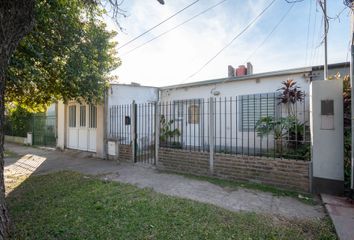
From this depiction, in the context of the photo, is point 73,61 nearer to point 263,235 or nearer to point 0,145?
point 0,145

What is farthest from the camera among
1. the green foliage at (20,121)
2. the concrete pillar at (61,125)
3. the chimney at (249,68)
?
the green foliage at (20,121)

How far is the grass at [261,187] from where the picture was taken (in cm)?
433

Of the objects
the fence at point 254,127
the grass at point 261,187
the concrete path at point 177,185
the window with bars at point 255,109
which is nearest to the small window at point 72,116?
the concrete path at point 177,185

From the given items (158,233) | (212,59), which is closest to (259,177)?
(158,233)

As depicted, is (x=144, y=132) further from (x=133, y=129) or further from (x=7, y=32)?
(x=7, y=32)

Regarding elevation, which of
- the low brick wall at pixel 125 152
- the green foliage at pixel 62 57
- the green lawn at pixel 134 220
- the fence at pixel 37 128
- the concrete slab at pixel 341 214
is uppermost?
the green foliage at pixel 62 57

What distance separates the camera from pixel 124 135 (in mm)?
9023

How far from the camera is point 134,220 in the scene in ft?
11.0

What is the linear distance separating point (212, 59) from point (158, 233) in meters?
9.66

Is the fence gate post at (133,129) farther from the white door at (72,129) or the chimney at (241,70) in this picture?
the chimney at (241,70)

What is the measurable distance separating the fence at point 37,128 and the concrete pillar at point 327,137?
1266 cm

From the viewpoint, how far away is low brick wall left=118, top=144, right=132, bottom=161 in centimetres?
812

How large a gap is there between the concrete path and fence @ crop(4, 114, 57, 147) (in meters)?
3.83

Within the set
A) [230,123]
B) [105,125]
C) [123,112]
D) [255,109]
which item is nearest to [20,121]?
[105,125]
